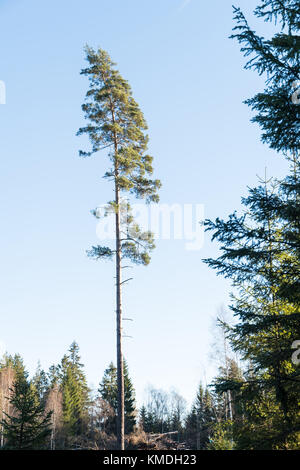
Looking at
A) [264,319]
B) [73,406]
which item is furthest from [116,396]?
[264,319]

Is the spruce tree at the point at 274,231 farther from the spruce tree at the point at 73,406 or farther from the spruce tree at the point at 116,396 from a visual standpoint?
the spruce tree at the point at 73,406

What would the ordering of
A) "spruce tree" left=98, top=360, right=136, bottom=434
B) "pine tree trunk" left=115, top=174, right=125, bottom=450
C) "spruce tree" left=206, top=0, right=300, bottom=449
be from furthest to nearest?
1. "spruce tree" left=98, top=360, right=136, bottom=434
2. "pine tree trunk" left=115, top=174, right=125, bottom=450
3. "spruce tree" left=206, top=0, right=300, bottom=449

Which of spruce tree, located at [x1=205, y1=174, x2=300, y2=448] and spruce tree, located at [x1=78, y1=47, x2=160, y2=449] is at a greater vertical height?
spruce tree, located at [x1=78, y1=47, x2=160, y2=449]

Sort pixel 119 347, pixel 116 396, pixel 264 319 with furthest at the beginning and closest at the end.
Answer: pixel 116 396, pixel 119 347, pixel 264 319

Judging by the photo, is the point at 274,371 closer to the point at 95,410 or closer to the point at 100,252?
the point at 100,252

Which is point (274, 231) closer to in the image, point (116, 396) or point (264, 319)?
point (264, 319)

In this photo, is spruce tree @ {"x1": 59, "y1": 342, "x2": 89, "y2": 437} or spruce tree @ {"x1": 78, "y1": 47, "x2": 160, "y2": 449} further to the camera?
spruce tree @ {"x1": 59, "y1": 342, "x2": 89, "y2": 437}

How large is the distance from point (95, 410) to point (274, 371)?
32649mm

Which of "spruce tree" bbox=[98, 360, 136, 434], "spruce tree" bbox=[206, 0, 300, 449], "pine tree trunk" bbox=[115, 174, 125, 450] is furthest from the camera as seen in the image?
"spruce tree" bbox=[98, 360, 136, 434]

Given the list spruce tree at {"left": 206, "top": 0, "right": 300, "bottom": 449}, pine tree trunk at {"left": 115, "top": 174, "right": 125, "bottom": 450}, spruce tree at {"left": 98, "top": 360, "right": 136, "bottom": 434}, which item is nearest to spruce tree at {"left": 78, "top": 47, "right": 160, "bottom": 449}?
pine tree trunk at {"left": 115, "top": 174, "right": 125, "bottom": 450}

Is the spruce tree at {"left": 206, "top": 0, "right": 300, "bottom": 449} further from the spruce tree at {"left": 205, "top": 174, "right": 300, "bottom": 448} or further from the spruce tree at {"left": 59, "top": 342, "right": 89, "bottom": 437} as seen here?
the spruce tree at {"left": 59, "top": 342, "right": 89, "bottom": 437}

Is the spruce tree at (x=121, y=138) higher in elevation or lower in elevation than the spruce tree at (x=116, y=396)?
higher

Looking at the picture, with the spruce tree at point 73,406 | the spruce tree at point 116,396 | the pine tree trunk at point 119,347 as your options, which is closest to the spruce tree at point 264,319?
the pine tree trunk at point 119,347
